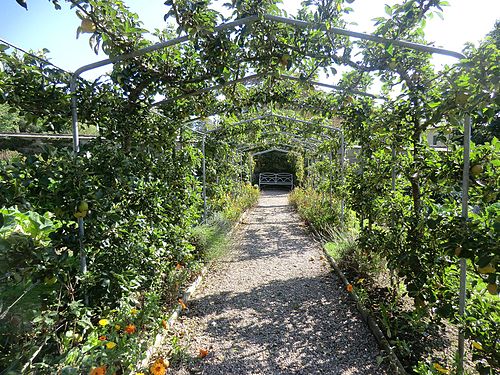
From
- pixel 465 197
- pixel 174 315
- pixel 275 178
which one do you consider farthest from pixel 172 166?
pixel 275 178

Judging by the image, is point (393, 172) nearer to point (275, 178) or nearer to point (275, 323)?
→ point (275, 323)

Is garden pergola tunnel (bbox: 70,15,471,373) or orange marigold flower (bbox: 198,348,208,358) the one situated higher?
garden pergola tunnel (bbox: 70,15,471,373)

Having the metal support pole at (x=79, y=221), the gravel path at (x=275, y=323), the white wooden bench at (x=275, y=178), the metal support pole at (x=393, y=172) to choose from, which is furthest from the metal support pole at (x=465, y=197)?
the white wooden bench at (x=275, y=178)

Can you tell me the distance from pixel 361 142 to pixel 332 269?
204 cm

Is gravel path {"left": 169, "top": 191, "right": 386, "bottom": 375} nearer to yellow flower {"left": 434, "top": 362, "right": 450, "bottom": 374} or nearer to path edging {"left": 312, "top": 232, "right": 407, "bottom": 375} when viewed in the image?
path edging {"left": 312, "top": 232, "right": 407, "bottom": 375}

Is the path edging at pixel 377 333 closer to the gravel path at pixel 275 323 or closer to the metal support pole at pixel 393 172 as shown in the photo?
the gravel path at pixel 275 323

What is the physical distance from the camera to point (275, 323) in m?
3.20

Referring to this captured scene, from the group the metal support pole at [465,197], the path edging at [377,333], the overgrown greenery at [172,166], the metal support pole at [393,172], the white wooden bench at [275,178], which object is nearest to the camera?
the overgrown greenery at [172,166]

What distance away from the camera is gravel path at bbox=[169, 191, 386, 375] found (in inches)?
99.0

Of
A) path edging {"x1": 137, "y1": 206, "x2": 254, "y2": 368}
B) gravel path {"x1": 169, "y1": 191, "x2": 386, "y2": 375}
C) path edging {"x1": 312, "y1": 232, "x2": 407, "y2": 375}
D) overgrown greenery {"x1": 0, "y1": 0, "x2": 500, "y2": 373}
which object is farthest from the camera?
gravel path {"x1": 169, "y1": 191, "x2": 386, "y2": 375}

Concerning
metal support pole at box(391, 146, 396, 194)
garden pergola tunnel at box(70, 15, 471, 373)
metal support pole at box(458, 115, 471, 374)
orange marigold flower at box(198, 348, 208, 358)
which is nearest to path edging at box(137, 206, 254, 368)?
orange marigold flower at box(198, 348, 208, 358)

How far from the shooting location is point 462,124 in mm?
2139

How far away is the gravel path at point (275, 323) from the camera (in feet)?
8.25

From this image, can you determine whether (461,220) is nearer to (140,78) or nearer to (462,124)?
(462,124)
